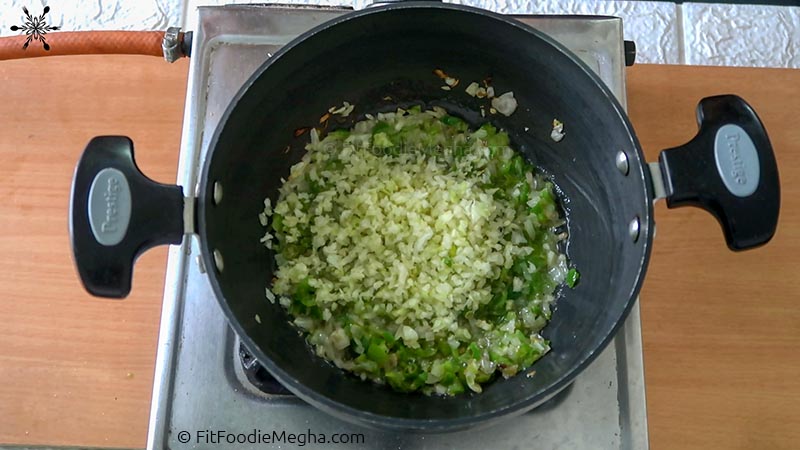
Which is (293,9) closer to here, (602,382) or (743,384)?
(602,382)

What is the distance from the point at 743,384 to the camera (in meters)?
0.79

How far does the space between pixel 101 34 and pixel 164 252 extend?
28 cm

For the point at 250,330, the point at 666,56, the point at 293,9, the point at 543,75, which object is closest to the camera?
the point at 250,330

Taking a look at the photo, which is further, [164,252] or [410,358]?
[164,252]

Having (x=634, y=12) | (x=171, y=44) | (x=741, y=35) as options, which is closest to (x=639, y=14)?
(x=634, y=12)

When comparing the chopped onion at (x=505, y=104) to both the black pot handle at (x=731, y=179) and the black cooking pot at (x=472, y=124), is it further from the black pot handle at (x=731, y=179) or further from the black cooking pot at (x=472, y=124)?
the black pot handle at (x=731, y=179)

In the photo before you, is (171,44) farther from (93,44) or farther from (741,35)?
(741,35)

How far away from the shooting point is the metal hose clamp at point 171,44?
2.59ft

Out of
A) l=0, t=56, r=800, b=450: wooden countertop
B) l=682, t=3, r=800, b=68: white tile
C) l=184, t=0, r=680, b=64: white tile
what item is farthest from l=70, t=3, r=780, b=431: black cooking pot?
l=682, t=3, r=800, b=68: white tile

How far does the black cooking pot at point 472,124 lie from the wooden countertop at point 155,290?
19 centimetres

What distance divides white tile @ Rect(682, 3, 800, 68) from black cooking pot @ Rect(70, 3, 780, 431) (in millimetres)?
530

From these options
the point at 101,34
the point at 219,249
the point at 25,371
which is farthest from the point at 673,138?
the point at 25,371

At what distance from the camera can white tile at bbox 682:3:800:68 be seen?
1111 millimetres

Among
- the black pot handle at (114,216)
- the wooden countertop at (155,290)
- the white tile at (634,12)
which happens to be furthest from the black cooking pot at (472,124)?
the white tile at (634,12)
